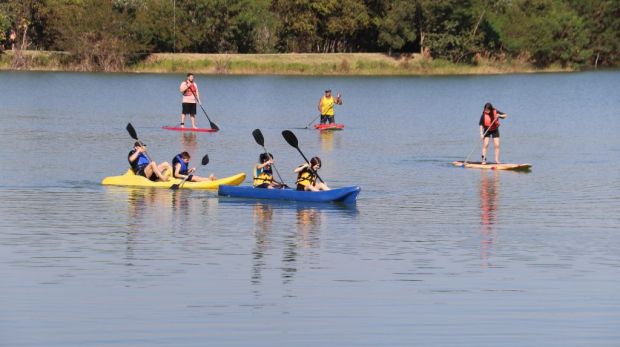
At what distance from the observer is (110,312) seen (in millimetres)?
11594

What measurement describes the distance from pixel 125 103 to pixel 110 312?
41193 millimetres

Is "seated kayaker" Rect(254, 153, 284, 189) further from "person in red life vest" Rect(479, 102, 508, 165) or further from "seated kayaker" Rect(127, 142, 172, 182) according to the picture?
"person in red life vest" Rect(479, 102, 508, 165)

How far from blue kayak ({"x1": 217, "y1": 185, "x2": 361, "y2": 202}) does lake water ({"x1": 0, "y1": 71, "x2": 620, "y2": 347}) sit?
0.19 meters

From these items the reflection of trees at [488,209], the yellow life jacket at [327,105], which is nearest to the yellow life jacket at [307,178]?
the reflection of trees at [488,209]

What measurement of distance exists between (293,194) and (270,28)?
79.2 m

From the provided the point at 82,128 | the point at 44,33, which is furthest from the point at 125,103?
the point at 44,33

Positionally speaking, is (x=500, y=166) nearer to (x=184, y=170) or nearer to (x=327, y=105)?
(x=184, y=170)

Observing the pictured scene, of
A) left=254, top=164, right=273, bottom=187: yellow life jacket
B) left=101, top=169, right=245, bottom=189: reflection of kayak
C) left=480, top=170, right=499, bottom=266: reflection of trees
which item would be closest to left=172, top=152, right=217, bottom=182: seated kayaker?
left=101, top=169, right=245, bottom=189: reflection of kayak

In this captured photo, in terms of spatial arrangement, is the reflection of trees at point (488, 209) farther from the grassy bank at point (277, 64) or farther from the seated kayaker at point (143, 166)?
the grassy bank at point (277, 64)

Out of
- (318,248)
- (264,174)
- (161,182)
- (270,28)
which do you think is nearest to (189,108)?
(161,182)

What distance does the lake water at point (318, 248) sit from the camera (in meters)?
11.2

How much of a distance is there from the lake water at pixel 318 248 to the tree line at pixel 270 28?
55986mm

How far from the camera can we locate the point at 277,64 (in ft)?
299

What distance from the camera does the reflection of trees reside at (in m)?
16.2
